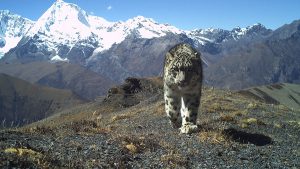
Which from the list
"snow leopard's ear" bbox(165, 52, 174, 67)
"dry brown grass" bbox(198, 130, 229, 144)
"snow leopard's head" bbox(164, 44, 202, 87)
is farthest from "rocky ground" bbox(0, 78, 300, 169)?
"snow leopard's ear" bbox(165, 52, 174, 67)

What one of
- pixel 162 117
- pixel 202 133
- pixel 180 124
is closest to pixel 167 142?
pixel 202 133

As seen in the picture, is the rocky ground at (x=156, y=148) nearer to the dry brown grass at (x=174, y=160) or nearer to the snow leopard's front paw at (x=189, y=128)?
the dry brown grass at (x=174, y=160)

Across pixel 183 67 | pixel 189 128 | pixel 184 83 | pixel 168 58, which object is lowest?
pixel 189 128

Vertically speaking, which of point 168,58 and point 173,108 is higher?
point 168,58

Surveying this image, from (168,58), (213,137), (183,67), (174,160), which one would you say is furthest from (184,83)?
(174,160)

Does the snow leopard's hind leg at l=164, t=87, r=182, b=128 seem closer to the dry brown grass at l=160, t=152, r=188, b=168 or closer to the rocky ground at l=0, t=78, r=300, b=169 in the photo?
the rocky ground at l=0, t=78, r=300, b=169

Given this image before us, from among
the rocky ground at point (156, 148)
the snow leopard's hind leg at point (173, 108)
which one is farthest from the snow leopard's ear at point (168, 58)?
the rocky ground at point (156, 148)

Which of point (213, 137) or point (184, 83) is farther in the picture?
point (213, 137)

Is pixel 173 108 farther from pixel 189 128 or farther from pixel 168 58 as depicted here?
pixel 168 58
